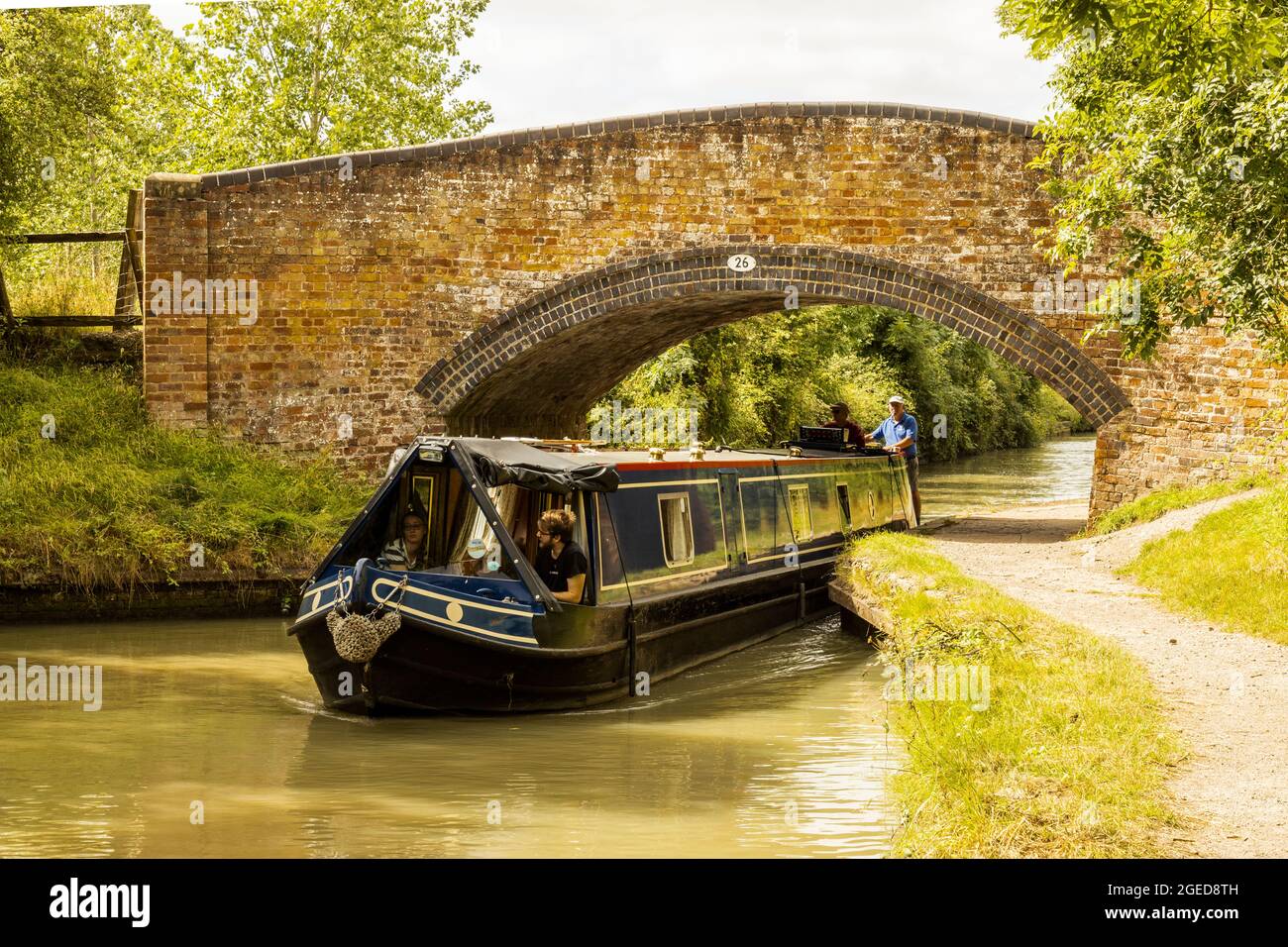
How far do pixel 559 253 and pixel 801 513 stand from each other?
363 centimetres

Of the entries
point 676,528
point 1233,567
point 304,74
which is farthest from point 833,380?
point 1233,567

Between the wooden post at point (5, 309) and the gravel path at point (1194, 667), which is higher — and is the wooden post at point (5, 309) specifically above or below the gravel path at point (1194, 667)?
above

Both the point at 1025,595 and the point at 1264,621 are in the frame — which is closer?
the point at 1264,621

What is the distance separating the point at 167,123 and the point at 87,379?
10.6 metres

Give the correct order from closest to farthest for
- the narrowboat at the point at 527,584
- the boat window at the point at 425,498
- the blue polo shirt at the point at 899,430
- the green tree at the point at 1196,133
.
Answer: the green tree at the point at 1196,133, the narrowboat at the point at 527,584, the boat window at the point at 425,498, the blue polo shirt at the point at 899,430

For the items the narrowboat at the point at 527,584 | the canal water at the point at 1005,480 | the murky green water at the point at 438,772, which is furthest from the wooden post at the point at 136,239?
the canal water at the point at 1005,480

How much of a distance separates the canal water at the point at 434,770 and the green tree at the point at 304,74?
12467 millimetres

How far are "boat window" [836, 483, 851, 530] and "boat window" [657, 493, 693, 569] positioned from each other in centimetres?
303

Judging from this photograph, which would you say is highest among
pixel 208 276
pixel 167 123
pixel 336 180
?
pixel 167 123

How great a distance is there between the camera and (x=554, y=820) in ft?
19.0

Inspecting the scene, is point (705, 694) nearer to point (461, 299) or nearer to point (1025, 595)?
point (1025, 595)

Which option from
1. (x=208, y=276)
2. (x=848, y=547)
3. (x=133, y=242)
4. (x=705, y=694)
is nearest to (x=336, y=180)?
(x=208, y=276)

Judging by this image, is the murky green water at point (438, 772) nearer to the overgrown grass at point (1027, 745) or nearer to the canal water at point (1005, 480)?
the overgrown grass at point (1027, 745)

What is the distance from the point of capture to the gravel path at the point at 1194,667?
14.4 feet
